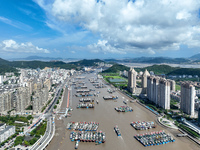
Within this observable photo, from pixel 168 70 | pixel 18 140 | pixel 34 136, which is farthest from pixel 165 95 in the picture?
pixel 168 70

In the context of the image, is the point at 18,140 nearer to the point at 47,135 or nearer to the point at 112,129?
the point at 47,135

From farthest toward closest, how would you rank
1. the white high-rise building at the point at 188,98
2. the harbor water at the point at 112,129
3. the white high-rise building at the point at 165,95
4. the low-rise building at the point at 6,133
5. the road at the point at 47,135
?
1. the white high-rise building at the point at 165,95
2. the white high-rise building at the point at 188,98
3. the low-rise building at the point at 6,133
4. the harbor water at the point at 112,129
5. the road at the point at 47,135

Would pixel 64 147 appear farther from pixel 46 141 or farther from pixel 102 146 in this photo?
pixel 102 146

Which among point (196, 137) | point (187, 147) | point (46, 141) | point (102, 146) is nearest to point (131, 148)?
point (102, 146)

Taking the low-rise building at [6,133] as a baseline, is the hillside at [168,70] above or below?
above

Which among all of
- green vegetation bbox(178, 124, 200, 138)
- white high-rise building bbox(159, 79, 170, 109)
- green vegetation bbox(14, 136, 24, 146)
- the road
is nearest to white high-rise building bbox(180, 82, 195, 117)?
white high-rise building bbox(159, 79, 170, 109)

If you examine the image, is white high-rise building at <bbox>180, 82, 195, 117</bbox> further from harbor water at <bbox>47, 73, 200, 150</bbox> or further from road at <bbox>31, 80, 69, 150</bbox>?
road at <bbox>31, 80, 69, 150</bbox>

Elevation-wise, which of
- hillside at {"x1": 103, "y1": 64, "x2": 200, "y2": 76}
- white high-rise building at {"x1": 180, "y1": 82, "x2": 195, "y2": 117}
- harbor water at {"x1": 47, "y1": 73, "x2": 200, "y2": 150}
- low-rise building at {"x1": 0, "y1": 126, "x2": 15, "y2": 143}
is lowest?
harbor water at {"x1": 47, "y1": 73, "x2": 200, "y2": 150}

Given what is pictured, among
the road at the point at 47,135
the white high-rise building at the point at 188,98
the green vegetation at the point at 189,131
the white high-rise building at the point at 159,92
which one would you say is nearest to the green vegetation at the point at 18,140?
the road at the point at 47,135

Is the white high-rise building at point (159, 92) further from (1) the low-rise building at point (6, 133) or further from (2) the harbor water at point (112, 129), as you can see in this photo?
(1) the low-rise building at point (6, 133)
